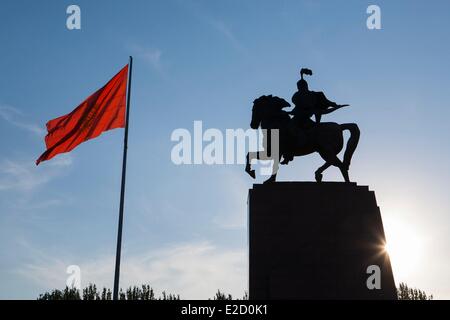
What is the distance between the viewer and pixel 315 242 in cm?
1377

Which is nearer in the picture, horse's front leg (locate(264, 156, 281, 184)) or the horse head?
horse's front leg (locate(264, 156, 281, 184))

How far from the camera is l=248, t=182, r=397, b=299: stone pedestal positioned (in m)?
13.1

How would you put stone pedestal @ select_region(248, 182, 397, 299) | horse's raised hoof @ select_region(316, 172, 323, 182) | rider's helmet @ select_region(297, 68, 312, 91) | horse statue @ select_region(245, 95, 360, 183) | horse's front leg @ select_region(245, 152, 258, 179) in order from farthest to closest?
rider's helmet @ select_region(297, 68, 312, 91) → horse's front leg @ select_region(245, 152, 258, 179) → horse statue @ select_region(245, 95, 360, 183) → horse's raised hoof @ select_region(316, 172, 323, 182) → stone pedestal @ select_region(248, 182, 397, 299)

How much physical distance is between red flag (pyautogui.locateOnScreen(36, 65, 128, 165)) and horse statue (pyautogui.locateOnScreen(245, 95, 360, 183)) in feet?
14.4

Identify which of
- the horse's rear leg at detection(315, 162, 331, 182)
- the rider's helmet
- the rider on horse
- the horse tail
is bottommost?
the horse's rear leg at detection(315, 162, 331, 182)

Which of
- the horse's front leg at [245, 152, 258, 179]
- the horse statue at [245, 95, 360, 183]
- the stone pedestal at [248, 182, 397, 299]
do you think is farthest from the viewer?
the horse's front leg at [245, 152, 258, 179]

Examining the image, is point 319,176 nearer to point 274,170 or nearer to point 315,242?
point 274,170

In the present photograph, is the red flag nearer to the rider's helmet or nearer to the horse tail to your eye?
the rider's helmet

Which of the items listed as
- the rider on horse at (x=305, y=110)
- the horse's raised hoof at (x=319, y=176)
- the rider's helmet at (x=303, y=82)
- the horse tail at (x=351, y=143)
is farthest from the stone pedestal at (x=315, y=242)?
the rider's helmet at (x=303, y=82)

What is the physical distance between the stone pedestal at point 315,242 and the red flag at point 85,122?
188 inches

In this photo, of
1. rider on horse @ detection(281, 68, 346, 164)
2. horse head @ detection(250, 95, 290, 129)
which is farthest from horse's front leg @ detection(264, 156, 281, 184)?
horse head @ detection(250, 95, 290, 129)

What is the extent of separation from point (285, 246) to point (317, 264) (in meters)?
1.00
